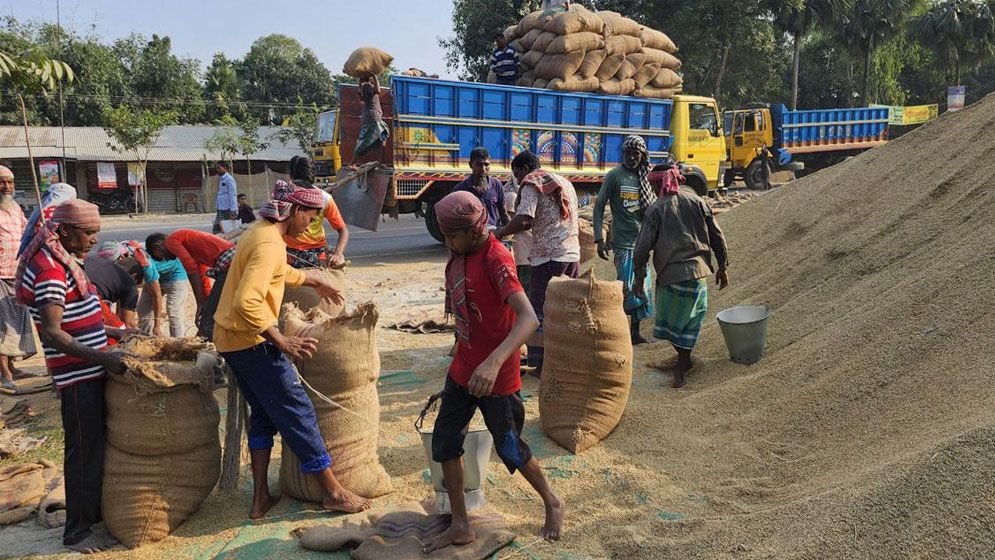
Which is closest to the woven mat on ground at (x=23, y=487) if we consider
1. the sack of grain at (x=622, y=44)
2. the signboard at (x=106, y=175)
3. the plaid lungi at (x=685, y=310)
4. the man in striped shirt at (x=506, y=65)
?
the plaid lungi at (x=685, y=310)

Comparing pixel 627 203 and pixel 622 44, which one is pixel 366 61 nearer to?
pixel 622 44

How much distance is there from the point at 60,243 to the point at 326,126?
1140cm

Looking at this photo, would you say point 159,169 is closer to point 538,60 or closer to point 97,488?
point 538,60

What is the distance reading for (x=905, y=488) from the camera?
243 centimetres

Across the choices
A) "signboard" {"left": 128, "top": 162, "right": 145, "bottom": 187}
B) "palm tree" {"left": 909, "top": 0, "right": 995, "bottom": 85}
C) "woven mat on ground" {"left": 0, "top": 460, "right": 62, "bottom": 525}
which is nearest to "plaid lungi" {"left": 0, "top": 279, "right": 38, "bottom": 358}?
"woven mat on ground" {"left": 0, "top": 460, "right": 62, "bottom": 525}

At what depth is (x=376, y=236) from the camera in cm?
1548

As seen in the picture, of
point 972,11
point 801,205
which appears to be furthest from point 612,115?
point 972,11

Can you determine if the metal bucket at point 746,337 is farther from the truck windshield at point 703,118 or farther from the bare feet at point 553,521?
the truck windshield at point 703,118

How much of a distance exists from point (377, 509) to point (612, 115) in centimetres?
1139

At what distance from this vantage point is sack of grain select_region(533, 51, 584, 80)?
12.3 m

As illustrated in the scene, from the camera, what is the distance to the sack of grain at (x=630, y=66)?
1333 centimetres

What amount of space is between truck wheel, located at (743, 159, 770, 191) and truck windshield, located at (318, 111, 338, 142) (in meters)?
12.8

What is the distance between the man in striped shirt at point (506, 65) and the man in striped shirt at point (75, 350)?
34.7 feet

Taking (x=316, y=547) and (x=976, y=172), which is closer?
(x=316, y=547)
